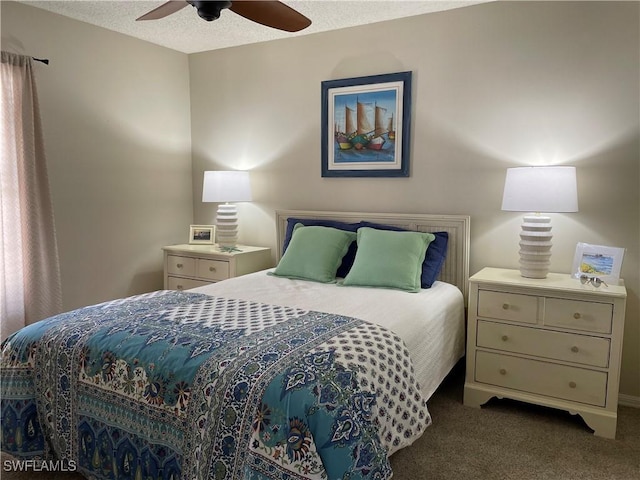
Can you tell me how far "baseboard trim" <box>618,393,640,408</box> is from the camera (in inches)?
112

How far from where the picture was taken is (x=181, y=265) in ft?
13.0

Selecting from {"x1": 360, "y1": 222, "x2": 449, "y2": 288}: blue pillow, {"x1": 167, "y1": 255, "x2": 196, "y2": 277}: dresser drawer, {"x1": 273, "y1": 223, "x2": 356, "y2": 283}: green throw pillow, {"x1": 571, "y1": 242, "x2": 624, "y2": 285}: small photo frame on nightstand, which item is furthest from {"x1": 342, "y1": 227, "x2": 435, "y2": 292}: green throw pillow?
{"x1": 167, "y1": 255, "x2": 196, "y2": 277}: dresser drawer

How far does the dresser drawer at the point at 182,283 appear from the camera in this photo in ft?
12.8

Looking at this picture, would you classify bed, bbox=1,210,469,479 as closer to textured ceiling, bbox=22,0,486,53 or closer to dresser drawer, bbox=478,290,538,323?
dresser drawer, bbox=478,290,538,323

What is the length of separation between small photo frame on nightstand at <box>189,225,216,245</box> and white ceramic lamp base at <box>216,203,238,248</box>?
0.51ft

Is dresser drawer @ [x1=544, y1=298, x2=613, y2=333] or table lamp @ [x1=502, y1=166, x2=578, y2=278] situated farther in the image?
table lamp @ [x1=502, y1=166, x2=578, y2=278]

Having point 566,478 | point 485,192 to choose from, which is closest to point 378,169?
point 485,192

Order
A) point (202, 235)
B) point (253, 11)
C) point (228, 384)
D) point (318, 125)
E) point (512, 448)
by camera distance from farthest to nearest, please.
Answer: point (202, 235)
point (318, 125)
point (512, 448)
point (253, 11)
point (228, 384)

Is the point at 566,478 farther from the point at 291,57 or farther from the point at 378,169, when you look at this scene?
the point at 291,57

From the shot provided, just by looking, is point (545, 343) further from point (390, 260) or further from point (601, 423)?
point (390, 260)

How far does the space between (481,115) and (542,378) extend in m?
1.66

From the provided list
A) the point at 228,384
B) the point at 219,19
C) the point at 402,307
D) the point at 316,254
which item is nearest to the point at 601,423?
the point at 402,307

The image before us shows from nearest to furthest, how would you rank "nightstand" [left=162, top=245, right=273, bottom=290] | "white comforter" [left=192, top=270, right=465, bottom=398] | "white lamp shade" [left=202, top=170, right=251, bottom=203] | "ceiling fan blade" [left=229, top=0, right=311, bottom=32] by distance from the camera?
"ceiling fan blade" [left=229, top=0, right=311, bottom=32], "white comforter" [left=192, top=270, right=465, bottom=398], "nightstand" [left=162, top=245, right=273, bottom=290], "white lamp shade" [left=202, top=170, right=251, bottom=203]

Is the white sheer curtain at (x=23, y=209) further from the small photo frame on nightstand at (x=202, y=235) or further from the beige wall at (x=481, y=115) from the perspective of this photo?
the beige wall at (x=481, y=115)
